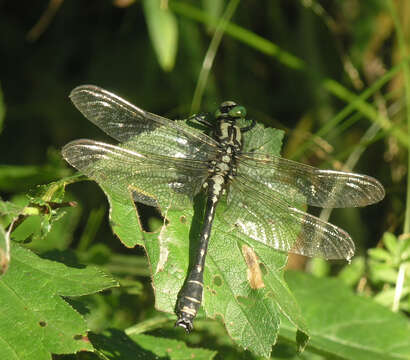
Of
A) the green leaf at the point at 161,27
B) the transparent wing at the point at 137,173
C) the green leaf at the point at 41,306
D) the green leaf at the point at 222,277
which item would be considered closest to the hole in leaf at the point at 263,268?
the green leaf at the point at 222,277

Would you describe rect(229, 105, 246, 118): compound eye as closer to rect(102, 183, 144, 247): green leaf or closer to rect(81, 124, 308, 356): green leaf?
rect(81, 124, 308, 356): green leaf

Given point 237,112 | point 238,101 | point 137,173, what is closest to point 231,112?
point 237,112

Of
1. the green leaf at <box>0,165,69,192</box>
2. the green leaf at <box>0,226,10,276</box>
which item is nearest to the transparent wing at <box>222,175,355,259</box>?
the green leaf at <box>0,226,10,276</box>

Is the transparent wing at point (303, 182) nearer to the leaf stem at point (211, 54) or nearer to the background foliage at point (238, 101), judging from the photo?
the background foliage at point (238, 101)

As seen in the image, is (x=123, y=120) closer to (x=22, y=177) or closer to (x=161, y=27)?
(x=22, y=177)

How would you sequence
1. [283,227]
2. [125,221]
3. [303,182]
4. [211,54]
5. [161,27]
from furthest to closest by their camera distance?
[211,54] < [161,27] < [303,182] < [283,227] < [125,221]
